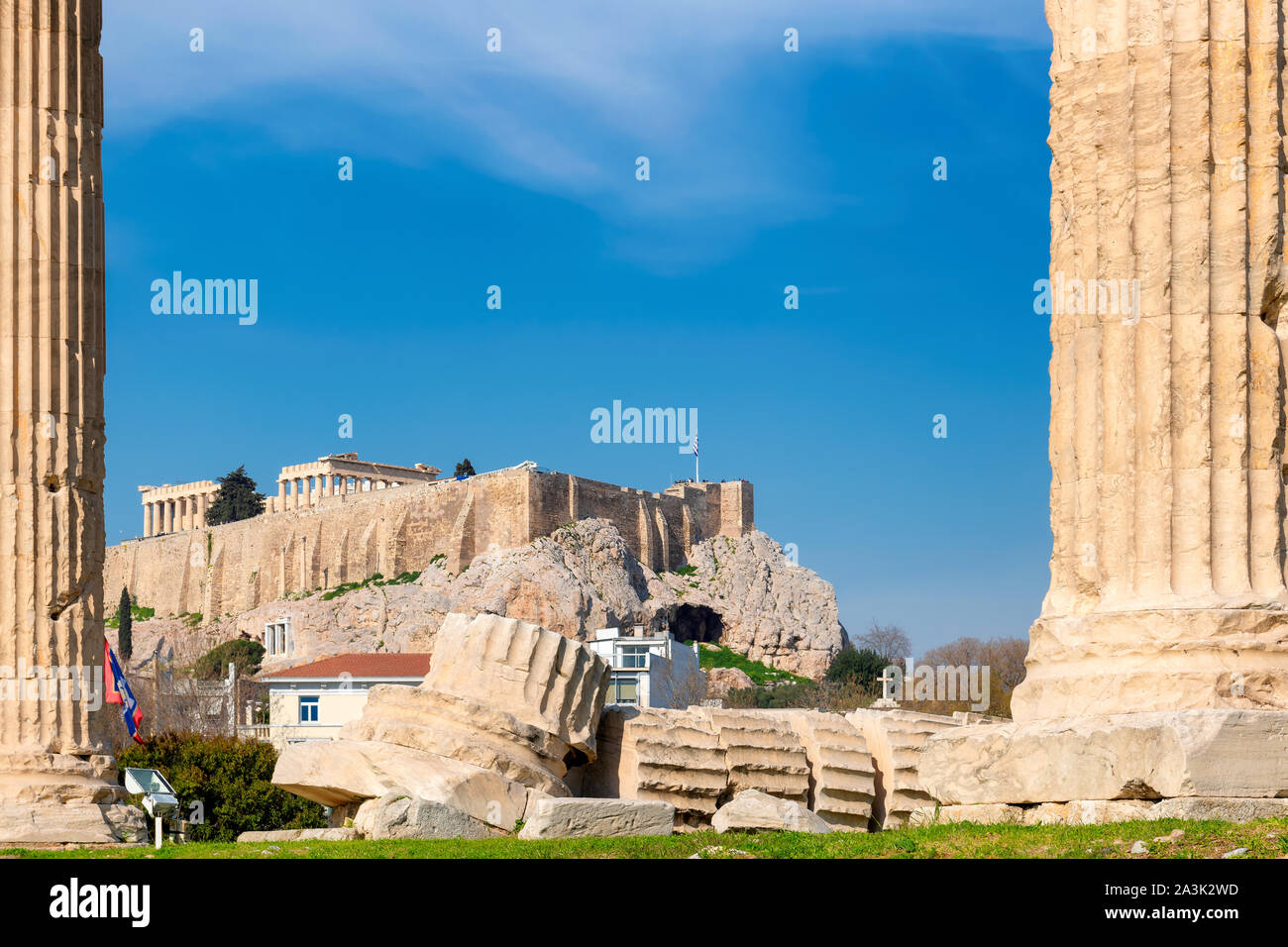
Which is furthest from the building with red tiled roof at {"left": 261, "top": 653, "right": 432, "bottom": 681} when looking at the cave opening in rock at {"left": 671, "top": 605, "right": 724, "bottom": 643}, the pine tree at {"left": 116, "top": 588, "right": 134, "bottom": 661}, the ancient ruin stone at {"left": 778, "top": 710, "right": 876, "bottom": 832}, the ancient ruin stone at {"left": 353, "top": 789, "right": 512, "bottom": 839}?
the ancient ruin stone at {"left": 353, "top": 789, "right": 512, "bottom": 839}

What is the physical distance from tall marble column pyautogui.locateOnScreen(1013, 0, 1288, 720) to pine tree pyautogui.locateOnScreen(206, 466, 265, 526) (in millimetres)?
104510

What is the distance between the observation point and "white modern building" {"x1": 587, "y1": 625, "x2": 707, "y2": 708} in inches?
2282

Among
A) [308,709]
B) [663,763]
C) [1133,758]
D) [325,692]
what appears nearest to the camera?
[1133,758]

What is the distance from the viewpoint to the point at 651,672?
59.5 meters

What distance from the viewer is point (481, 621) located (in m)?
13.3

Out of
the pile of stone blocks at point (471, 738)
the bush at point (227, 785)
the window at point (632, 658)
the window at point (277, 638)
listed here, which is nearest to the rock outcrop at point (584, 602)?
the window at point (277, 638)

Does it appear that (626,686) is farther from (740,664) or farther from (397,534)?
(397,534)

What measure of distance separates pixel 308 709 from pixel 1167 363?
4967 centimetres

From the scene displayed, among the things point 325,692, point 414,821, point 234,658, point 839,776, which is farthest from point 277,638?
point 414,821

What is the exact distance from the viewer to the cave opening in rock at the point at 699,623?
284ft

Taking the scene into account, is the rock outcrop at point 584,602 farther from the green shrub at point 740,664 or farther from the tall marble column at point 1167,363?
the tall marble column at point 1167,363

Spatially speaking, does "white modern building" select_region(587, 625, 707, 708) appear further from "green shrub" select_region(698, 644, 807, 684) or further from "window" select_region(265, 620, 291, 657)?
"window" select_region(265, 620, 291, 657)

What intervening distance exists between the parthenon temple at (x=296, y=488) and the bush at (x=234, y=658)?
2482cm
